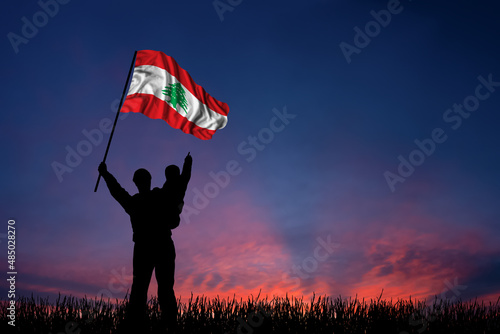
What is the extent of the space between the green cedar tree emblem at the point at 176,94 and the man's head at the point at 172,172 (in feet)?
8.71

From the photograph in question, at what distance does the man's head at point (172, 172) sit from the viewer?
19.6 feet

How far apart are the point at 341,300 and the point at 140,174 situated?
476 cm

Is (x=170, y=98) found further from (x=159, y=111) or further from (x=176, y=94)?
(x=159, y=111)

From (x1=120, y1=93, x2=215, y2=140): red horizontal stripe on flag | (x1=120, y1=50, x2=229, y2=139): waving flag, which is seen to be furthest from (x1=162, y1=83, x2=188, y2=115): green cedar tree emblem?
(x1=120, y1=93, x2=215, y2=140): red horizontal stripe on flag

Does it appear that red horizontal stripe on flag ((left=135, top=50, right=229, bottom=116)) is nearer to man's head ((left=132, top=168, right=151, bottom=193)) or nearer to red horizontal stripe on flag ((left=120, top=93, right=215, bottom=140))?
red horizontal stripe on flag ((left=120, top=93, right=215, bottom=140))

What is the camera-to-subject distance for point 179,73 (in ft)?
28.4

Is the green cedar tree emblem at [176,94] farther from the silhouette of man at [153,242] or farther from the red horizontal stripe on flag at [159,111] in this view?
the silhouette of man at [153,242]

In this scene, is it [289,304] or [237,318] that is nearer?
[237,318]

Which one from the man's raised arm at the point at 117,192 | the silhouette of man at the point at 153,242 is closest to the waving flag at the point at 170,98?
the man's raised arm at the point at 117,192

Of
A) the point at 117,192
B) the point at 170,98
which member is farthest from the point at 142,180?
the point at 170,98

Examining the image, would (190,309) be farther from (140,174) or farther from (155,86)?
(155,86)

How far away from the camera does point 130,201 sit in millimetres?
5777

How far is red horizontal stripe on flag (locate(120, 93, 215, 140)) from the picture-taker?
778cm

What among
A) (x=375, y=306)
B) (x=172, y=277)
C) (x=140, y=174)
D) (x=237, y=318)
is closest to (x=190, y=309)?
(x=237, y=318)
